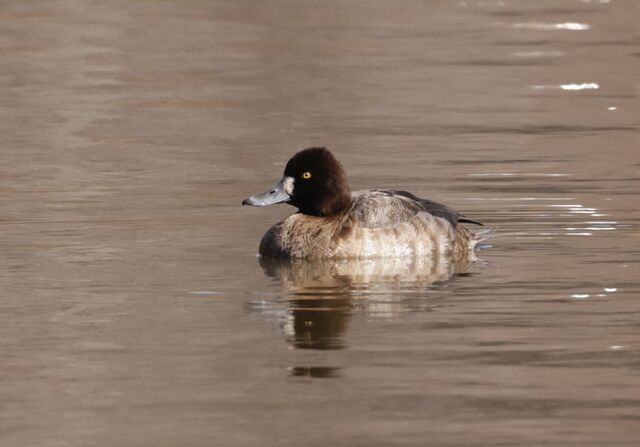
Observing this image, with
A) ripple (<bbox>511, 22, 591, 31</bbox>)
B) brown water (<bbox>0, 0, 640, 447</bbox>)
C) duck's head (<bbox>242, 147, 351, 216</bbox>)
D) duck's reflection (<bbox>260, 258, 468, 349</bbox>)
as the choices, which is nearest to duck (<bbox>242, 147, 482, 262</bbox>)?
duck's head (<bbox>242, 147, 351, 216</bbox>)

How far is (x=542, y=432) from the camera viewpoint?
26.0 feet

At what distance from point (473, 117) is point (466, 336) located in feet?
36.4

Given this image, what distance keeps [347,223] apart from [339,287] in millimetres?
1291

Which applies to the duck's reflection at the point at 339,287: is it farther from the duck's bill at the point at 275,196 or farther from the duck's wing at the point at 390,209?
the duck's bill at the point at 275,196

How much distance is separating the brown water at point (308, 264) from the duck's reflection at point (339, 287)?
0.04 m

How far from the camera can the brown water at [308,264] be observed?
845 centimetres

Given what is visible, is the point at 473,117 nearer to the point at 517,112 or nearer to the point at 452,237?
the point at 517,112

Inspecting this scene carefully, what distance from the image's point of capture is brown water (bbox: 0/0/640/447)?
332 inches

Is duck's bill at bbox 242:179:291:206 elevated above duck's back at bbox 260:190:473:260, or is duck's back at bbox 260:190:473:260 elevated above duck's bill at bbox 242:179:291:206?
duck's bill at bbox 242:179:291:206

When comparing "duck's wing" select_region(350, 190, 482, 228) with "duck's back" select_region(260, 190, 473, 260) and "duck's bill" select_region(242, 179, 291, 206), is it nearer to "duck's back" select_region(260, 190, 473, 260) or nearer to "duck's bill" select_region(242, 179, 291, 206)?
"duck's back" select_region(260, 190, 473, 260)

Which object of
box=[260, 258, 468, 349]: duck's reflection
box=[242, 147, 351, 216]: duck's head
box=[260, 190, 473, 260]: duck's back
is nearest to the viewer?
box=[260, 258, 468, 349]: duck's reflection

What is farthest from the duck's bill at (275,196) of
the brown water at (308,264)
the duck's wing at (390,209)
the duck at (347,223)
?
the duck's wing at (390,209)

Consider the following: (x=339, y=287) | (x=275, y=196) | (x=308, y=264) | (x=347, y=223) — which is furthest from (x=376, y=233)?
(x=339, y=287)

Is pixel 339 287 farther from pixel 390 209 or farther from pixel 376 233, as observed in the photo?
pixel 390 209
